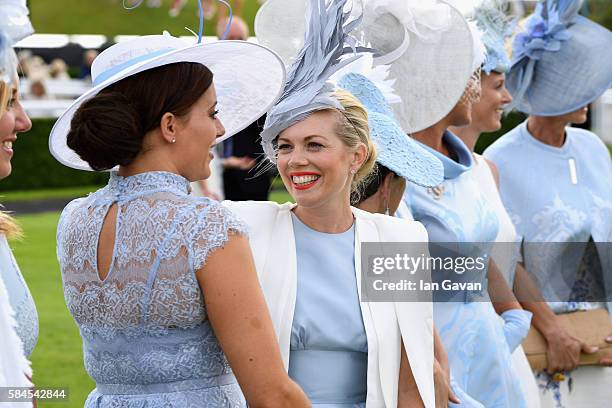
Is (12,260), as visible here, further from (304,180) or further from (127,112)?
(304,180)

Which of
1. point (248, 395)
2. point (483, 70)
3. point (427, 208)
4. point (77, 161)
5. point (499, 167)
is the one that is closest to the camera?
point (248, 395)

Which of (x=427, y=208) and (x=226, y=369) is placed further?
(x=427, y=208)

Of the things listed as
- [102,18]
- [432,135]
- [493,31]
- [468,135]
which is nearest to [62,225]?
[432,135]

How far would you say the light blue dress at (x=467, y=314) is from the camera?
14.7ft

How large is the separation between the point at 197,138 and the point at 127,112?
7.9 inches

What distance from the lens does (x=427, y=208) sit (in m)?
4.48

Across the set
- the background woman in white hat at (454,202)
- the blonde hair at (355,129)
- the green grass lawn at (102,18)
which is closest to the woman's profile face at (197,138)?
the blonde hair at (355,129)

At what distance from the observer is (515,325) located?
481 cm

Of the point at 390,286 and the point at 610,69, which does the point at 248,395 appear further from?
the point at 610,69

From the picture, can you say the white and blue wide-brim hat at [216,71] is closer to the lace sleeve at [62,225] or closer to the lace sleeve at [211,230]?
the lace sleeve at [62,225]

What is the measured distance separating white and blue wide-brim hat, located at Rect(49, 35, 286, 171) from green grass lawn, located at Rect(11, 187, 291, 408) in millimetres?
963

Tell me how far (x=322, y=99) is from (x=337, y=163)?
21 cm

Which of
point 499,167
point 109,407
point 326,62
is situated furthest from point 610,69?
point 109,407

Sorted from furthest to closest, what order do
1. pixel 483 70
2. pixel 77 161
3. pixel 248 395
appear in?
1. pixel 483 70
2. pixel 77 161
3. pixel 248 395
